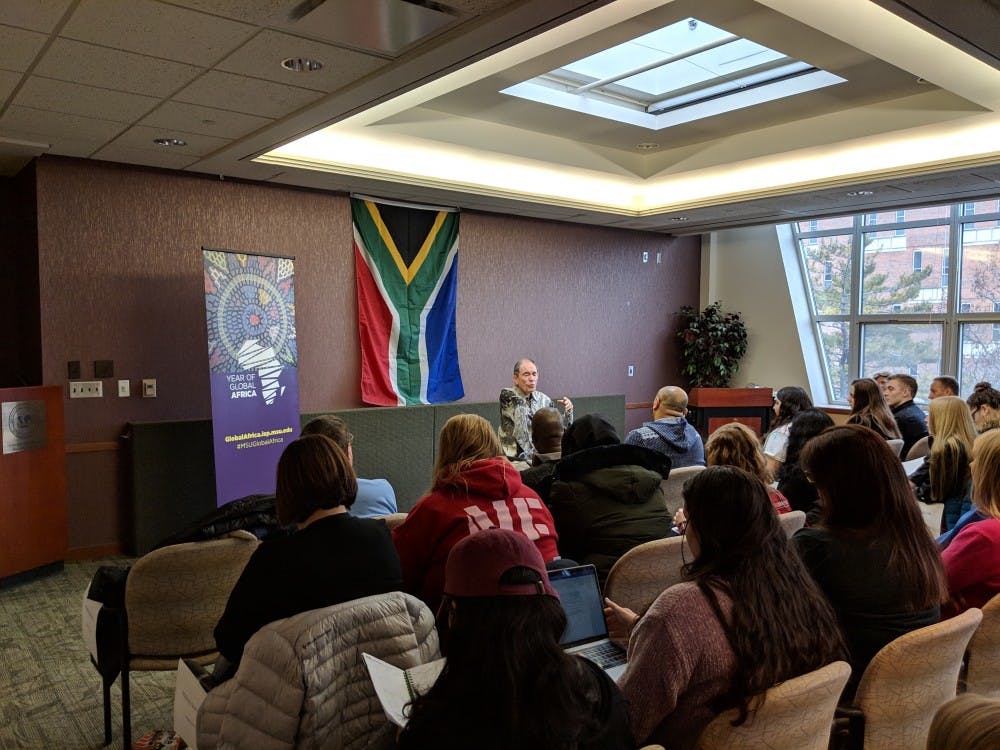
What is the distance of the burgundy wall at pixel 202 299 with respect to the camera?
527cm

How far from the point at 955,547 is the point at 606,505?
1190 millimetres

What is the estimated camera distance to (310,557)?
1976mm

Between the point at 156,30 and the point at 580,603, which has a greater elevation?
the point at 156,30

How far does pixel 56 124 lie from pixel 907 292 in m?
8.08

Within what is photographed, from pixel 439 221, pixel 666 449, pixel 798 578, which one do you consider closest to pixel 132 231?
pixel 439 221

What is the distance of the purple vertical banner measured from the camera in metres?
5.22

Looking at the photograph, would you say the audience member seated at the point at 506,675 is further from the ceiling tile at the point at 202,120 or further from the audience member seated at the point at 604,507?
the ceiling tile at the point at 202,120

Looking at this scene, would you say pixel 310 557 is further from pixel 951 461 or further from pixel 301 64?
pixel 951 461

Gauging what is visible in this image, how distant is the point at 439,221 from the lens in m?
7.08

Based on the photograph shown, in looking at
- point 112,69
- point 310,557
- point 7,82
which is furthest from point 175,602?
point 7,82

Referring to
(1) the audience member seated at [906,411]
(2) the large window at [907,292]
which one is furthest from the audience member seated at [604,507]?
(2) the large window at [907,292]

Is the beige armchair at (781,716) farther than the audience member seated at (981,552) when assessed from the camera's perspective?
No

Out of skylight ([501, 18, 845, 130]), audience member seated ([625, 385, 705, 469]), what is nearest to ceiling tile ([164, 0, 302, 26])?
skylight ([501, 18, 845, 130])

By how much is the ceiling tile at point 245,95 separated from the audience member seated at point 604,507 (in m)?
2.35
